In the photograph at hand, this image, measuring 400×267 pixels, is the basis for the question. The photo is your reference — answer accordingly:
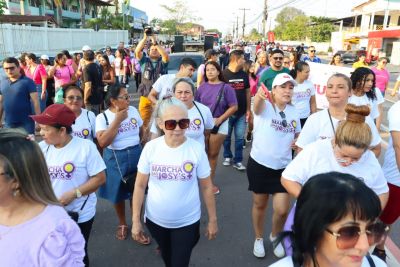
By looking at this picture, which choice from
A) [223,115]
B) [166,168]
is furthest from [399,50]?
[166,168]

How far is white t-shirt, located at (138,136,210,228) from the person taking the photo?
8.25ft

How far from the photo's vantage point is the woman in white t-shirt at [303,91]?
5.50 meters

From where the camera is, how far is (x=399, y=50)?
37594mm

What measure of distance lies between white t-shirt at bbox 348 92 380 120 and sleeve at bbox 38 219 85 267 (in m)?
3.48

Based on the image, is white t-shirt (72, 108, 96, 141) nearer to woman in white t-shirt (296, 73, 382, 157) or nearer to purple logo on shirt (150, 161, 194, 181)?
purple logo on shirt (150, 161, 194, 181)

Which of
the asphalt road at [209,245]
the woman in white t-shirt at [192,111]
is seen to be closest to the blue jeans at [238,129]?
the asphalt road at [209,245]

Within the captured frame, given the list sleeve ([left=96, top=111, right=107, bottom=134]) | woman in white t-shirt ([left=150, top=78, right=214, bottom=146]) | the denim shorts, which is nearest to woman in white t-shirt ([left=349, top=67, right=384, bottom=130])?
woman in white t-shirt ([left=150, top=78, right=214, bottom=146])

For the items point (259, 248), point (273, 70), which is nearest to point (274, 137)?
point (259, 248)

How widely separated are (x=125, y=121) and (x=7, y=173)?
6.90 feet

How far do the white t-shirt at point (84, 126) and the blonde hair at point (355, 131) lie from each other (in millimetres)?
2381

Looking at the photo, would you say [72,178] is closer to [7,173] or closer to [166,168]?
[166,168]

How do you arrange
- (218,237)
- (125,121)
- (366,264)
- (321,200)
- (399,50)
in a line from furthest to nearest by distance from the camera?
(399,50), (218,237), (125,121), (366,264), (321,200)

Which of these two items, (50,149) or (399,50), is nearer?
(50,149)

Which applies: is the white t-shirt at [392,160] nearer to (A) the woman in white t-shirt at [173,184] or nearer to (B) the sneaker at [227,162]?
(A) the woman in white t-shirt at [173,184]
